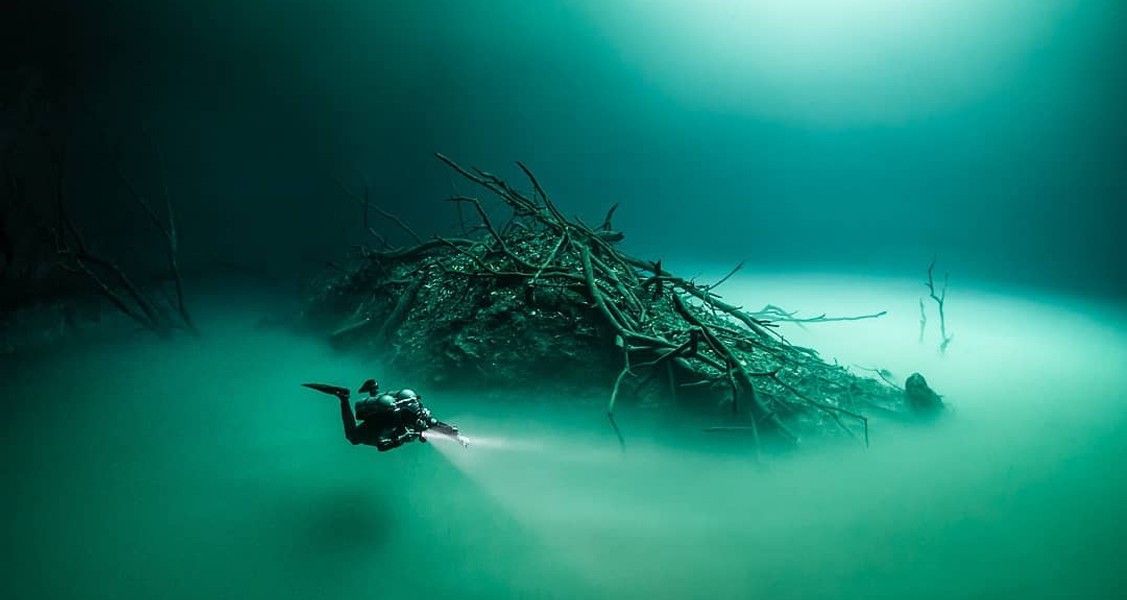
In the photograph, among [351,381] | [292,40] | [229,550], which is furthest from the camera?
[292,40]

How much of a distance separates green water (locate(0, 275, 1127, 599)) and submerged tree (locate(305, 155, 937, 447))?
0.32 metres

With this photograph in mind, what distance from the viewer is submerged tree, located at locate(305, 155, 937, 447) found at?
14.0 ft

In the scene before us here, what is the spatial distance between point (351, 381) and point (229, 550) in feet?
8.60

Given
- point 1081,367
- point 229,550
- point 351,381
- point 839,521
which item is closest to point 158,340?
point 351,381

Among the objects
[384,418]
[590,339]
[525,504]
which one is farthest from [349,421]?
[590,339]

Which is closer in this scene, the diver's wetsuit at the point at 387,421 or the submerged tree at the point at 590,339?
the diver's wetsuit at the point at 387,421

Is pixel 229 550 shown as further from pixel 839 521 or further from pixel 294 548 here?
pixel 839 521

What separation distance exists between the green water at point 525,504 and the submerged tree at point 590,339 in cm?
32

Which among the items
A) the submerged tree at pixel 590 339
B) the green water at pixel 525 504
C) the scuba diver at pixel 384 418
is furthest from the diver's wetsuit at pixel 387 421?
the submerged tree at pixel 590 339

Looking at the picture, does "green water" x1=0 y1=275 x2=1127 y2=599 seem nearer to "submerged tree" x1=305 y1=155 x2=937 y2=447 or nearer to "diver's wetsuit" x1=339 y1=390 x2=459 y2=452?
"submerged tree" x1=305 y1=155 x2=937 y2=447

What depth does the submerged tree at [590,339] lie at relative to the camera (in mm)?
4266

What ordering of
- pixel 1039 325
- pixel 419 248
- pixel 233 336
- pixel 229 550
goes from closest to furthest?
pixel 229 550, pixel 419 248, pixel 233 336, pixel 1039 325

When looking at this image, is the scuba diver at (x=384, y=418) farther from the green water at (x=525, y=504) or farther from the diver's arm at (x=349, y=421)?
the green water at (x=525, y=504)

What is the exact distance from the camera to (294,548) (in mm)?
2850
